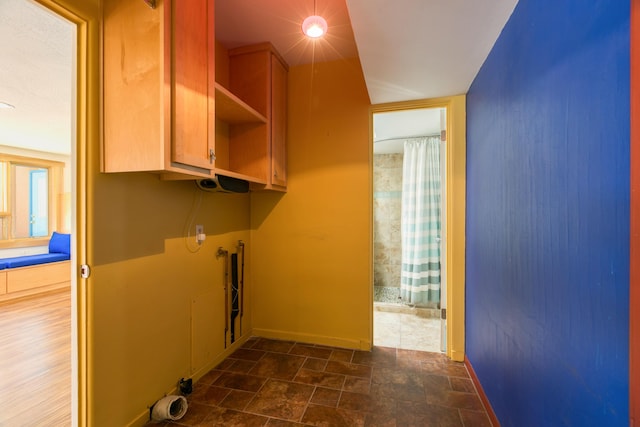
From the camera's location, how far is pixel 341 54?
2.39 meters

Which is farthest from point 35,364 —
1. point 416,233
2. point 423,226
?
point 423,226

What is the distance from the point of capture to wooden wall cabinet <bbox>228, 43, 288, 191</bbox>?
2197 millimetres

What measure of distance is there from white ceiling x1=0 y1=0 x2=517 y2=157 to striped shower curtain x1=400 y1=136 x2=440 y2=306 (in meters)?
1.48

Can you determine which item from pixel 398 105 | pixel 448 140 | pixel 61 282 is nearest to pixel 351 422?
pixel 448 140

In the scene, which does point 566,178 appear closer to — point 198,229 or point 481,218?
point 481,218

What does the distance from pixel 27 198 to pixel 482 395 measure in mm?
7583

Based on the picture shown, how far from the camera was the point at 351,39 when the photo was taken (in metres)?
2.17

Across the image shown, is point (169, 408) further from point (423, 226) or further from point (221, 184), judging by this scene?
point (423, 226)

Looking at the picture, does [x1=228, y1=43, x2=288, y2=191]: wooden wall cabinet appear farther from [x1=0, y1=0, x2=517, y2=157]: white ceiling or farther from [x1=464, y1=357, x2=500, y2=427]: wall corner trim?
[x1=464, y1=357, x2=500, y2=427]: wall corner trim

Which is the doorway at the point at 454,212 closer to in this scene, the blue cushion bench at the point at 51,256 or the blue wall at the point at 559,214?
the blue wall at the point at 559,214

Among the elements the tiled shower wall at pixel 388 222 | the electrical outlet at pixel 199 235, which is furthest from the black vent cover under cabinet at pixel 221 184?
the tiled shower wall at pixel 388 222

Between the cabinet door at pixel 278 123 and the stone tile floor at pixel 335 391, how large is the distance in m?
1.54

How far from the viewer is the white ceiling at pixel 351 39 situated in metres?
1.32

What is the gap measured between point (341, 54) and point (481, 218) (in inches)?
71.5
